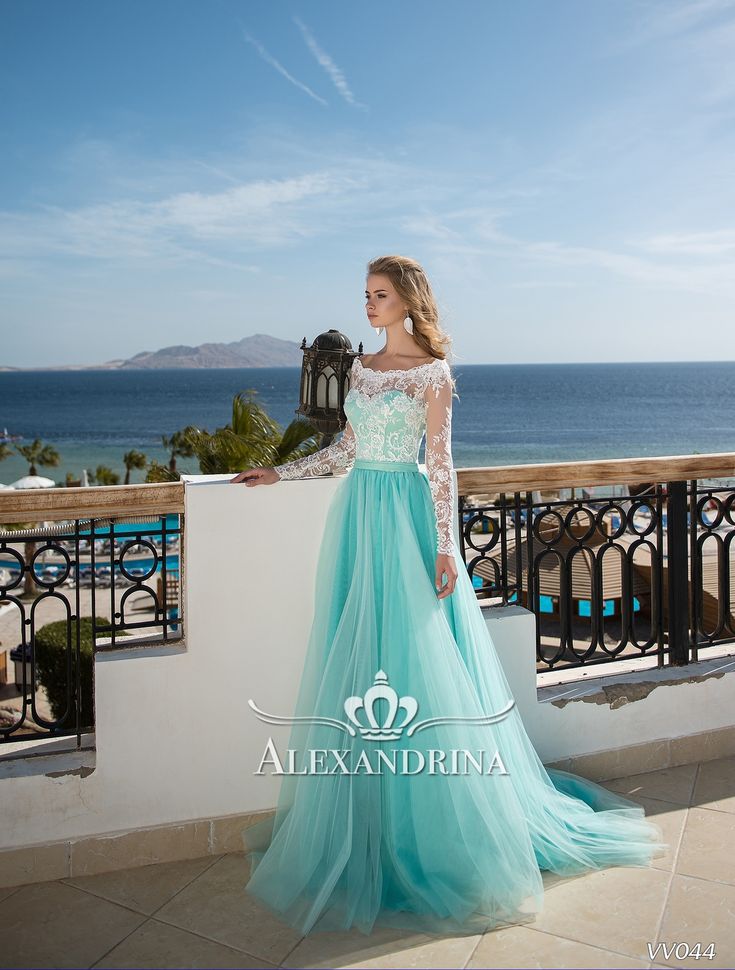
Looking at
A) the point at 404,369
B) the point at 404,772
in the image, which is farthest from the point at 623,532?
the point at 404,772

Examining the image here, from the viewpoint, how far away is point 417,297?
91.0 inches

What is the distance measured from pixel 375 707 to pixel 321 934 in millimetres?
549

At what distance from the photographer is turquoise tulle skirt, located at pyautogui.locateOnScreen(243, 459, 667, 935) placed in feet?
6.85

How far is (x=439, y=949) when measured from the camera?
194 cm

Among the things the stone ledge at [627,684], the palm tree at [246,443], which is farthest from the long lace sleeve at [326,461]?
the palm tree at [246,443]

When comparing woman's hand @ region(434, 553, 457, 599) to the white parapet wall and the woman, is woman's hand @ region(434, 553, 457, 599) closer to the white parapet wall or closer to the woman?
the woman

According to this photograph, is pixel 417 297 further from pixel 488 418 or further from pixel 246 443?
pixel 488 418

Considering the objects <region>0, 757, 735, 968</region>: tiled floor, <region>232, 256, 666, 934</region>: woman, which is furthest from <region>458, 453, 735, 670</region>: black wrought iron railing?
<region>0, 757, 735, 968</region>: tiled floor

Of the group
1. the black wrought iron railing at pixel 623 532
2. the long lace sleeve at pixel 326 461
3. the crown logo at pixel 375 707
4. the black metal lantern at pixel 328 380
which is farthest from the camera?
the black wrought iron railing at pixel 623 532

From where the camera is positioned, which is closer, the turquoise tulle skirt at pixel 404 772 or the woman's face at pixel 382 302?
the turquoise tulle skirt at pixel 404 772

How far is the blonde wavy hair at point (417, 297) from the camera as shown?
7.57ft

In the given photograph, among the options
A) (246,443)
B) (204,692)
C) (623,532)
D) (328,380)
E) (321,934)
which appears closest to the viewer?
(321,934)

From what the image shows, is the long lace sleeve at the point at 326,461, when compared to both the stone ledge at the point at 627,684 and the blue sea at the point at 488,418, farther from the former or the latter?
the blue sea at the point at 488,418

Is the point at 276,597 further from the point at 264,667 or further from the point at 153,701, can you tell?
the point at 153,701
